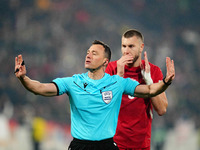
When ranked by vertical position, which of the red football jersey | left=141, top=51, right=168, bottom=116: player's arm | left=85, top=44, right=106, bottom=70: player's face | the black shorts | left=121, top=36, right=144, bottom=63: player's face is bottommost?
the black shorts

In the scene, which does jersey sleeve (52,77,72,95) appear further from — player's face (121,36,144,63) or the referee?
player's face (121,36,144,63)

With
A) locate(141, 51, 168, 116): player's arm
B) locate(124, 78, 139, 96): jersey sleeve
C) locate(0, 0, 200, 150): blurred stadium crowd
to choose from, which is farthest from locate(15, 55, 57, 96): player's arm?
locate(0, 0, 200, 150): blurred stadium crowd

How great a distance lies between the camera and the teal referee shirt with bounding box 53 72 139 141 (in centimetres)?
342

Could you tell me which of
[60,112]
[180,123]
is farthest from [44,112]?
[180,123]

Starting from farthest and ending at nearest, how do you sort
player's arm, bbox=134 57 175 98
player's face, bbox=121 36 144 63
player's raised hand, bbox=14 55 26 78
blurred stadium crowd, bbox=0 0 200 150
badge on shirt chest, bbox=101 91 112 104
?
blurred stadium crowd, bbox=0 0 200 150, player's face, bbox=121 36 144 63, badge on shirt chest, bbox=101 91 112 104, player's arm, bbox=134 57 175 98, player's raised hand, bbox=14 55 26 78

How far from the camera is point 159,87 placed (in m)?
3.42

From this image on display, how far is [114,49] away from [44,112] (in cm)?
488

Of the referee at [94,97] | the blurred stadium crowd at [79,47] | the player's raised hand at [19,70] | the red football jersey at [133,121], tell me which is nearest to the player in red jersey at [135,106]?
the red football jersey at [133,121]

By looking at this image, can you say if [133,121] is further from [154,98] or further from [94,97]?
[94,97]

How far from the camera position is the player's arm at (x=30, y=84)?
124 inches

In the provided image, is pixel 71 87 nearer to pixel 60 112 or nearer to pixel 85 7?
pixel 60 112

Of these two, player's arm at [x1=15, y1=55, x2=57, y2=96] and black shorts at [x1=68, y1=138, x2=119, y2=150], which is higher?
player's arm at [x1=15, y1=55, x2=57, y2=96]

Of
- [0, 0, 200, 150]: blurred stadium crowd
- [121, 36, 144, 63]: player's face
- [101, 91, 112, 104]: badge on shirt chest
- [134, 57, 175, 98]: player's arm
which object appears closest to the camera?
[134, 57, 175, 98]: player's arm

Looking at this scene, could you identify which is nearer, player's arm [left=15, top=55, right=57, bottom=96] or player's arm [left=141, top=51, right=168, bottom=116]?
player's arm [left=15, top=55, right=57, bottom=96]
